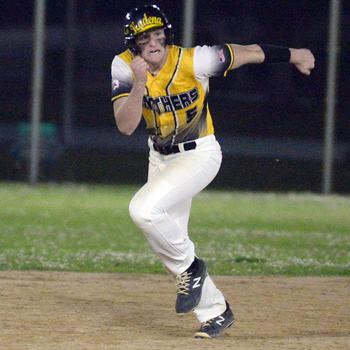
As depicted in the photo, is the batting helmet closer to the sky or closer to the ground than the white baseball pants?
closer to the sky

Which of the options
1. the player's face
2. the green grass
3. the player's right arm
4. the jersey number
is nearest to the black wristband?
the jersey number

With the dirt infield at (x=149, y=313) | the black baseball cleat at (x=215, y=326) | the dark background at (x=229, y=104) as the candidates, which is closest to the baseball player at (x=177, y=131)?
the black baseball cleat at (x=215, y=326)

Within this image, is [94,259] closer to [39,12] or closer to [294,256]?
[294,256]

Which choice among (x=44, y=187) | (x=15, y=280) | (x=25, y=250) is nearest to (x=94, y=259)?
(x=25, y=250)

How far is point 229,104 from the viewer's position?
66.2 feet

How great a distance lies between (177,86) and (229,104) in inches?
528

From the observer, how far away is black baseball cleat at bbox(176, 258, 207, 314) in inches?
264

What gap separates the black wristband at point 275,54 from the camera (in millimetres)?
6938

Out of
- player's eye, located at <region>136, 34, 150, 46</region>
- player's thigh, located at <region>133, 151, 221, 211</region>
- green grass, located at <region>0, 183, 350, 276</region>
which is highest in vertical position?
player's eye, located at <region>136, 34, 150, 46</region>

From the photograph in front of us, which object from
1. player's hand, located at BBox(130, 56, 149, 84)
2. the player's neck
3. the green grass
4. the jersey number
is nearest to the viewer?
player's hand, located at BBox(130, 56, 149, 84)

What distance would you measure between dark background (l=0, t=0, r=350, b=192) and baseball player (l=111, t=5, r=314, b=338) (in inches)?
515

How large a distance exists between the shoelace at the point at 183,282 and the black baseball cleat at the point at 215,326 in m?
0.29

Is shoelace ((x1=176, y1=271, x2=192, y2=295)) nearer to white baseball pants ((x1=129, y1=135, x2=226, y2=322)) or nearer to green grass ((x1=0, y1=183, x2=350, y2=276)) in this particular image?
white baseball pants ((x1=129, y1=135, x2=226, y2=322))

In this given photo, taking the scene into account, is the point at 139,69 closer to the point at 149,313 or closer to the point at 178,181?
the point at 178,181
